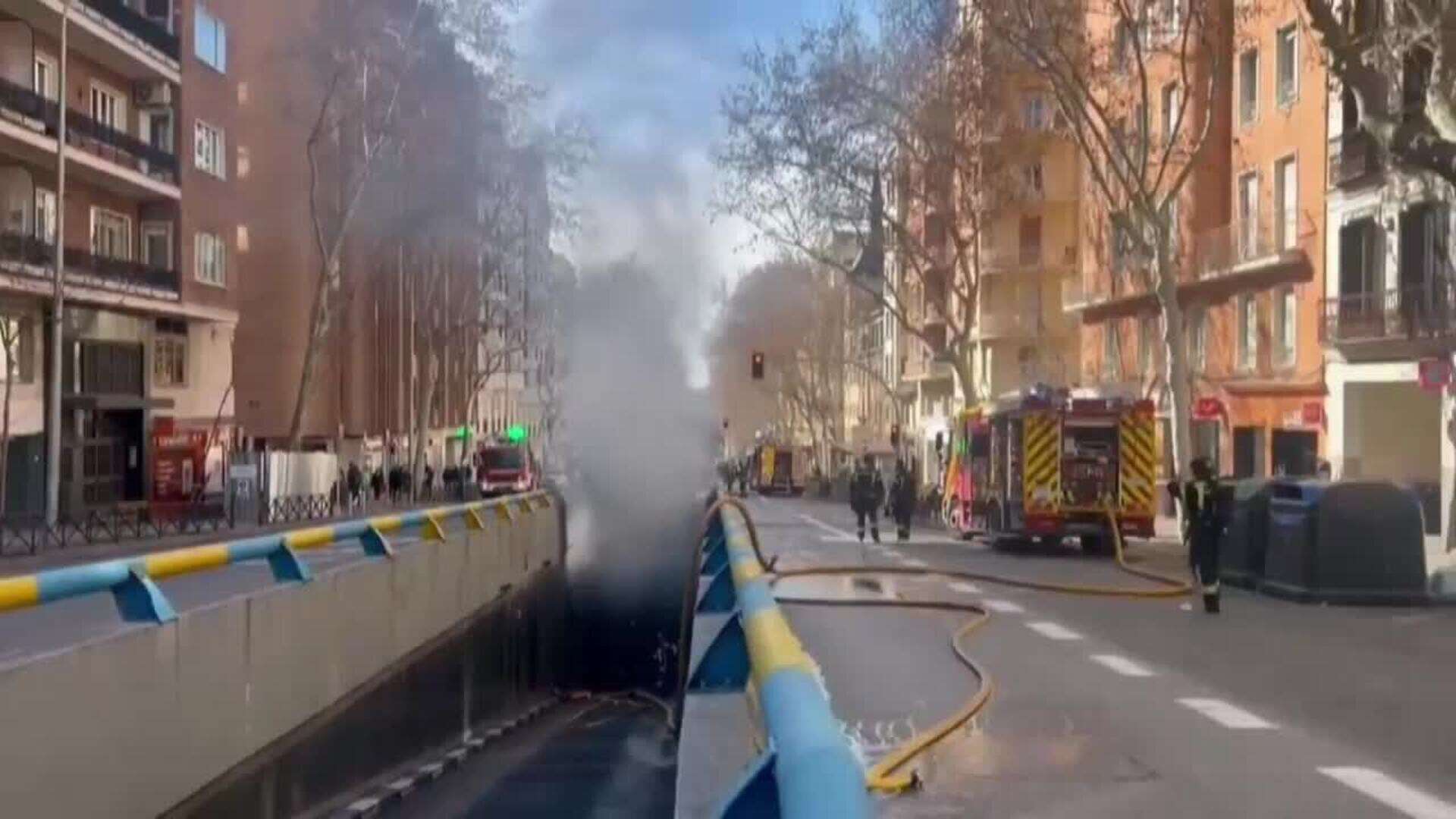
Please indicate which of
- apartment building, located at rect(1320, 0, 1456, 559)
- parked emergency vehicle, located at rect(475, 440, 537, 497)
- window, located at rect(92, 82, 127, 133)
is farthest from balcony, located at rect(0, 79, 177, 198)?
apartment building, located at rect(1320, 0, 1456, 559)

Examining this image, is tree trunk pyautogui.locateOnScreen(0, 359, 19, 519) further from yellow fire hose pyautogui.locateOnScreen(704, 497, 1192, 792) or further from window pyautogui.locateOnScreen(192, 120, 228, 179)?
yellow fire hose pyautogui.locateOnScreen(704, 497, 1192, 792)

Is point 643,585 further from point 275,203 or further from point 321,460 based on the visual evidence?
point 275,203

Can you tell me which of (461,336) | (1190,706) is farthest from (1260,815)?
(461,336)

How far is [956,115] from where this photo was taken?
50.6 metres

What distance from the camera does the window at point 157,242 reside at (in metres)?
53.4

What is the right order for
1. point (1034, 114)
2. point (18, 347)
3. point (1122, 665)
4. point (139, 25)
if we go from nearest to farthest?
point (1122, 665), point (18, 347), point (139, 25), point (1034, 114)

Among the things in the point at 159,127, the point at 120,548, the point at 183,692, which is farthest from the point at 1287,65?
the point at 183,692

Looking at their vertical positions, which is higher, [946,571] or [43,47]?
[43,47]

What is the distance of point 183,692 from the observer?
9.12 metres

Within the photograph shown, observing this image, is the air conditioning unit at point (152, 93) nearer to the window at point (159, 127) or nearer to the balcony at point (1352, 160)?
the window at point (159, 127)

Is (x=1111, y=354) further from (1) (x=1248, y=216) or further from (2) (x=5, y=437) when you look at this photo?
(2) (x=5, y=437)

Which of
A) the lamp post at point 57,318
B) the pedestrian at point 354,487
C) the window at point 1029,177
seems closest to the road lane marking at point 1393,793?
the lamp post at point 57,318

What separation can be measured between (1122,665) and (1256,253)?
1448 inches

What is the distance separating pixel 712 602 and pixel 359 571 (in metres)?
2.94
